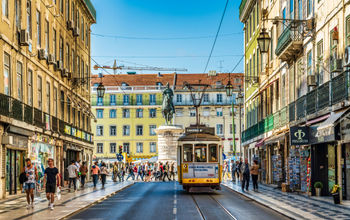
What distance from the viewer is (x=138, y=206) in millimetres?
21625

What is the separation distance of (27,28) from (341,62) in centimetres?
1633

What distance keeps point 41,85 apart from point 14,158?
21.8ft

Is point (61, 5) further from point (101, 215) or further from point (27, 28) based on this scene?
point (101, 215)

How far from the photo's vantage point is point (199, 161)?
29.4 metres

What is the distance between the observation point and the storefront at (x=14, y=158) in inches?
1063

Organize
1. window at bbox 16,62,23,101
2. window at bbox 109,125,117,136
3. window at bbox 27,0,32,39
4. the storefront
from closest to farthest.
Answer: the storefront < window at bbox 16,62,23,101 < window at bbox 27,0,32,39 < window at bbox 109,125,117,136

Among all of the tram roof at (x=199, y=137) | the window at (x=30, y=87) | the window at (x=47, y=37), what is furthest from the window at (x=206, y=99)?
the tram roof at (x=199, y=137)

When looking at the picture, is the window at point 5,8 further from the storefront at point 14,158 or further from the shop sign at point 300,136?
the shop sign at point 300,136

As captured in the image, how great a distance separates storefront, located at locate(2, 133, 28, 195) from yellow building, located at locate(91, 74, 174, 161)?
73.9 m

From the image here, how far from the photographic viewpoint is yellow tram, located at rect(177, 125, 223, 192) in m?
29.1

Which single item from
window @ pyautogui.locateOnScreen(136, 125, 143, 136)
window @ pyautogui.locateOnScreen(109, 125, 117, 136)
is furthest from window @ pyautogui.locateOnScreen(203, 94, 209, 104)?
window @ pyautogui.locateOnScreen(109, 125, 117, 136)

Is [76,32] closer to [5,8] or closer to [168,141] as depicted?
[168,141]

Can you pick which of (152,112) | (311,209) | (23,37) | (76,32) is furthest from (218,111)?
(311,209)

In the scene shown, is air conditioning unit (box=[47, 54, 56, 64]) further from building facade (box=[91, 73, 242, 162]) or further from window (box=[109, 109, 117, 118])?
window (box=[109, 109, 117, 118])
